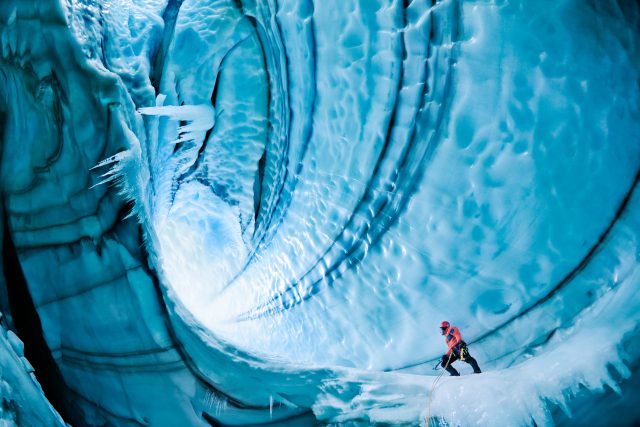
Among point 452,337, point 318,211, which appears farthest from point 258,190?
point 452,337

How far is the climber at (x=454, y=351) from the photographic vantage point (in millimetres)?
1023

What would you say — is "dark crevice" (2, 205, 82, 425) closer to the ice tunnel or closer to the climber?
the ice tunnel

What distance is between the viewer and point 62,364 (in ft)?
2.72

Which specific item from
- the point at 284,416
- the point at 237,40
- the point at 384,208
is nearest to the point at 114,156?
the point at 284,416

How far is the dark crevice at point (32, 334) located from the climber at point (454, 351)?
680 millimetres

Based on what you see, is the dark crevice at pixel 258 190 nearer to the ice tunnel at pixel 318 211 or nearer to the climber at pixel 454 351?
the ice tunnel at pixel 318 211

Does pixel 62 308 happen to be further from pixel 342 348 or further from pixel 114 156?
pixel 342 348

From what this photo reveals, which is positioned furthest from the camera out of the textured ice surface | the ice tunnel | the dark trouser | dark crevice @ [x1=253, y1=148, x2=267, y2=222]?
dark crevice @ [x1=253, y1=148, x2=267, y2=222]

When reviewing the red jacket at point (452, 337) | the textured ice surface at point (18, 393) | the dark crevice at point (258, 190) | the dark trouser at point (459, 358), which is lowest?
the dark trouser at point (459, 358)

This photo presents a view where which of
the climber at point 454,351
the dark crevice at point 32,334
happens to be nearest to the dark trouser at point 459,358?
the climber at point 454,351

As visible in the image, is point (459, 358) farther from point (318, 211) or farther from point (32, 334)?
point (32, 334)

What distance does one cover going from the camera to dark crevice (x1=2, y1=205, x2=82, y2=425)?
0.80 meters

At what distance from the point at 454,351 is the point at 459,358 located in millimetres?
17

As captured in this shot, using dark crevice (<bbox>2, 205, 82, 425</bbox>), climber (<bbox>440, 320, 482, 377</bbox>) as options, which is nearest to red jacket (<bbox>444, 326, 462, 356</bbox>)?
climber (<bbox>440, 320, 482, 377</bbox>)
